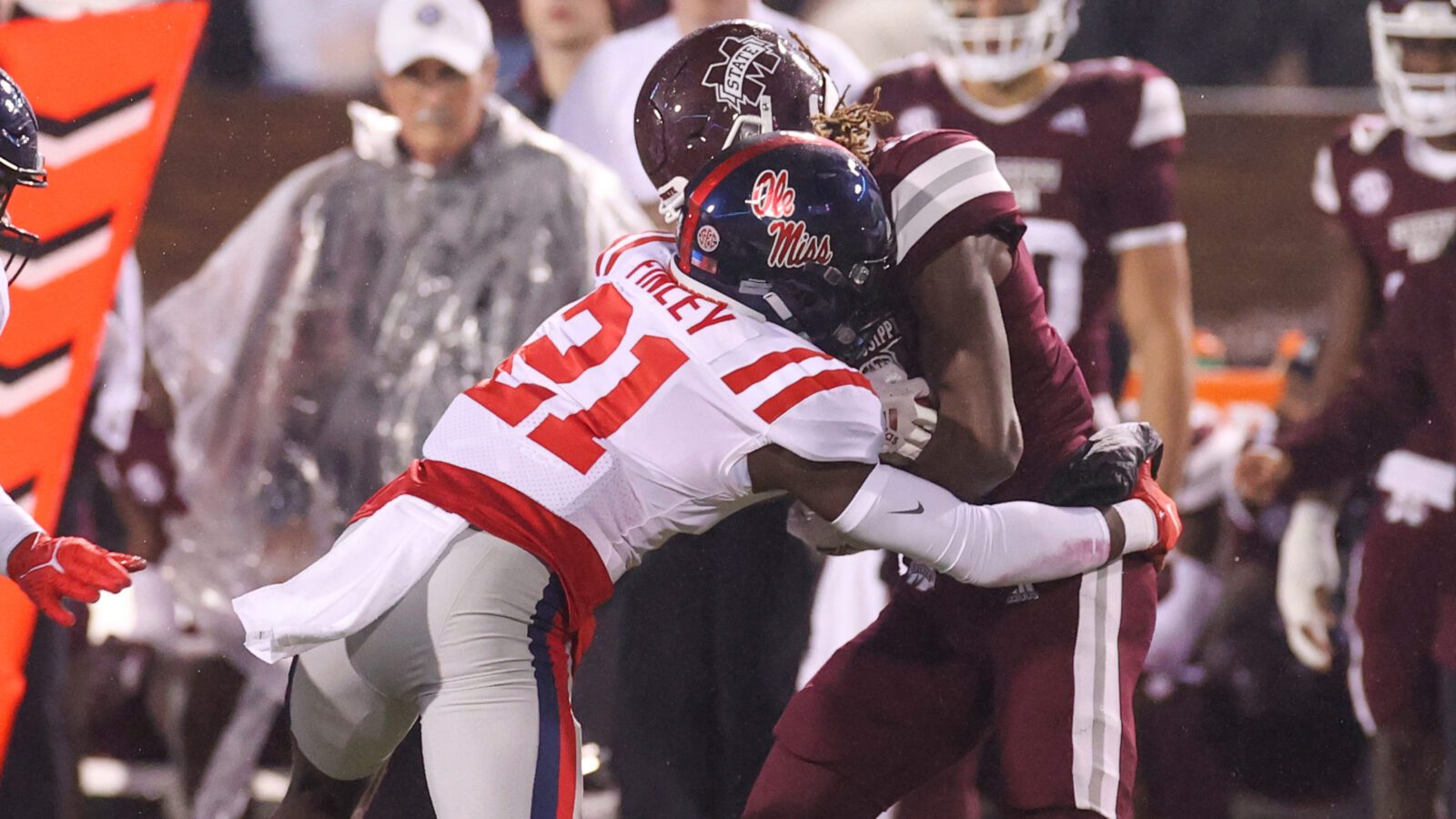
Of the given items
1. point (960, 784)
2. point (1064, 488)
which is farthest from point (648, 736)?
point (1064, 488)

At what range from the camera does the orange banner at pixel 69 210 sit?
9.91 ft

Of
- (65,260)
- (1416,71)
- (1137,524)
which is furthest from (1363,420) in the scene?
(65,260)

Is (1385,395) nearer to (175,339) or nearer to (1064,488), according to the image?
(1064,488)

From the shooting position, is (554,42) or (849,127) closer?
(849,127)

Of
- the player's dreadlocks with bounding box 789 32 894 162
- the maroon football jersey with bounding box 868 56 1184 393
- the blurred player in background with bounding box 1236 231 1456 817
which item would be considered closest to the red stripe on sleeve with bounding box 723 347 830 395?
the player's dreadlocks with bounding box 789 32 894 162

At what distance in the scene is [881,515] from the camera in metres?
1.80

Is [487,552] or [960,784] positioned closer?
[487,552]

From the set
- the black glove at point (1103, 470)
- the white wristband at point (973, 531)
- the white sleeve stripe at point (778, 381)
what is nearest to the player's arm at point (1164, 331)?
the black glove at point (1103, 470)

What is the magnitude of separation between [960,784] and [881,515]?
705 millimetres

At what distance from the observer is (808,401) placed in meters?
1.76

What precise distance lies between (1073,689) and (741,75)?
2.70 ft

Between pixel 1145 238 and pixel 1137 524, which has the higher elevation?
pixel 1137 524

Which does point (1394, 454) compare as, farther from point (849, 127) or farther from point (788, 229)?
point (788, 229)

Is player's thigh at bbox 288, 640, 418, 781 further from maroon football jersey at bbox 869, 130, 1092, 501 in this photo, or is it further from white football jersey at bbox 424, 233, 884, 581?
maroon football jersey at bbox 869, 130, 1092, 501
